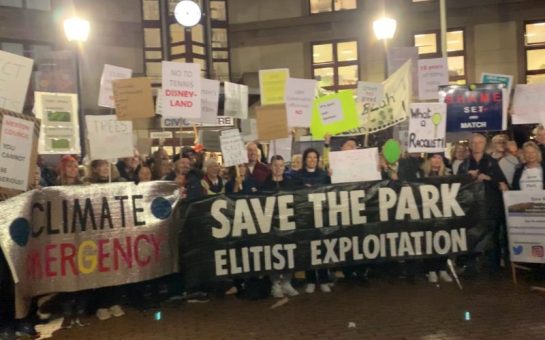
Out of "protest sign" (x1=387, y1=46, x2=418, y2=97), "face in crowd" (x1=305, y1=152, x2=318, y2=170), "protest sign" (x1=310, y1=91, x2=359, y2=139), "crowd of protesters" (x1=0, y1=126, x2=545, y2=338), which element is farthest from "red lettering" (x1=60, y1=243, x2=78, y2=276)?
"protest sign" (x1=387, y1=46, x2=418, y2=97)

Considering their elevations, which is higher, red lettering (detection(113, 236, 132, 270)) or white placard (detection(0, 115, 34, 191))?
white placard (detection(0, 115, 34, 191))

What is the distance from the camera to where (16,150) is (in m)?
5.92

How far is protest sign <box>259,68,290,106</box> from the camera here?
8062mm

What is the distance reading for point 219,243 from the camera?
6727 mm

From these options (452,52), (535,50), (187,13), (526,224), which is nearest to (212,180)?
(526,224)

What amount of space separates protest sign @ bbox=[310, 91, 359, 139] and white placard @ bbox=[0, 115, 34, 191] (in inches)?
146

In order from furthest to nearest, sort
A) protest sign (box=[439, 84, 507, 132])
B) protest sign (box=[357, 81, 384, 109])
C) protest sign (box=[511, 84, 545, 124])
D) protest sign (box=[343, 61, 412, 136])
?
protest sign (box=[357, 81, 384, 109])
protest sign (box=[511, 84, 545, 124])
protest sign (box=[343, 61, 412, 136])
protest sign (box=[439, 84, 507, 132])

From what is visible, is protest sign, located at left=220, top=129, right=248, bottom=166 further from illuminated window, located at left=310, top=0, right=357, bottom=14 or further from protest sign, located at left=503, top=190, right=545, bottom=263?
illuminated window, located at left=310, top=0, right=357, bottom=14

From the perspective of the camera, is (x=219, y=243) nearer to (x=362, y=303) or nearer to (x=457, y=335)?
(x=362, y=303)

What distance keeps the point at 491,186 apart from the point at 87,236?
16.5 feet

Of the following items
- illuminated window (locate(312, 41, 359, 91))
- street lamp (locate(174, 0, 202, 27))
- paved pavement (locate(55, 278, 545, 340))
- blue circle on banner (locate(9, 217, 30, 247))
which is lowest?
paved pavement (locate(55, 278, 545, 340))

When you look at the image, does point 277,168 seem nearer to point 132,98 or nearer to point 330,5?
point 132,98

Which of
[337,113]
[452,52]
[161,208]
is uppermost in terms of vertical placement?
[452,52]

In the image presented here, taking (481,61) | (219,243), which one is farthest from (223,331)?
(481,61)
